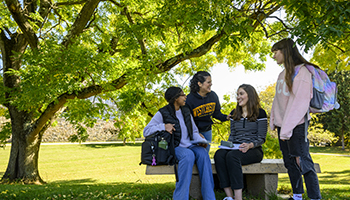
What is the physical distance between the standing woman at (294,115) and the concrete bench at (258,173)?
552 mm

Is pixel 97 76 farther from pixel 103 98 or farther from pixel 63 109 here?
pixel 63 109

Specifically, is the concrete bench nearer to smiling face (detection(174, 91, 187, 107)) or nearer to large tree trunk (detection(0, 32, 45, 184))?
smiling face (detection(174, 91, 187, 107))

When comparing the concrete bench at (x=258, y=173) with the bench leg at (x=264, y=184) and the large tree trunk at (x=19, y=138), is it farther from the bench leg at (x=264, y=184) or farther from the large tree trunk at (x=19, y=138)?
the large tree trunk at (x=19, y=138)

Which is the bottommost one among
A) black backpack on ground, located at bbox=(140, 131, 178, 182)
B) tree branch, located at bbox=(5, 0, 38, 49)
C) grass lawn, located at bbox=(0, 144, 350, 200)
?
grass lawn, located at bbox=(0, 144, 350, 200)

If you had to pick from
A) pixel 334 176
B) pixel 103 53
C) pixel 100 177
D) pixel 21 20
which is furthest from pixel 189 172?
pixel 334 176

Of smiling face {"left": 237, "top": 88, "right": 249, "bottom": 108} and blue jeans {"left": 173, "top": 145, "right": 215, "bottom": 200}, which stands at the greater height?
smiling face {"left": 237, "top": 88, "right": 249, "bottom": 108}

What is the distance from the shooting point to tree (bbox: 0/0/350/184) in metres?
5.76

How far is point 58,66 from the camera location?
693 centimetres

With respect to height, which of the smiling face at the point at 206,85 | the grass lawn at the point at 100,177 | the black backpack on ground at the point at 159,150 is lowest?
the grass lawn at the point at 100,177

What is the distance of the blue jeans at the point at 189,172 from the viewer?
3.39 metres

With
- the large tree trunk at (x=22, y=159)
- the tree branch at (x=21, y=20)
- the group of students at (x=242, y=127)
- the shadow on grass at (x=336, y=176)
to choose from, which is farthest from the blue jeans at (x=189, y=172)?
the shadow on grass at (x=336, y=176)

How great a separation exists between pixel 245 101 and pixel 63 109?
8.06m

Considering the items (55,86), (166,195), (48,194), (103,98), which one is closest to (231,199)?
(166,195)

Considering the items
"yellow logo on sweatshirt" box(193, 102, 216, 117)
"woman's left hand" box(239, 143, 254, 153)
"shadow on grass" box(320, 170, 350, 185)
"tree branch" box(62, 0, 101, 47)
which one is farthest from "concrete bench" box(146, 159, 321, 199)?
"shadow on grass" box(320, 170, 350, 185)
